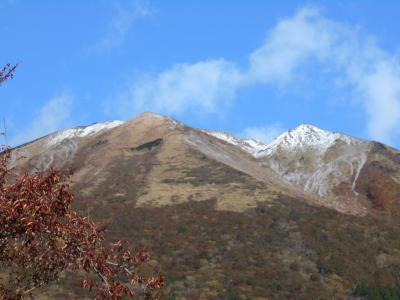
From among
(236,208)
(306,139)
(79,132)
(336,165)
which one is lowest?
(236,208)

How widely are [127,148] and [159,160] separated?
50.7ft

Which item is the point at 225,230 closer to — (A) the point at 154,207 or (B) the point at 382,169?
(A) the point at 154,207

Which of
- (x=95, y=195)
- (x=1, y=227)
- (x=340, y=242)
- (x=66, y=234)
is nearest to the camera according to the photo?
(x=1, y=227)

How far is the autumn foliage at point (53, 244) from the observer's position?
9523 millimetres

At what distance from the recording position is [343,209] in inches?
4193

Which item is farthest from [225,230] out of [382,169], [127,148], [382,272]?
[382,169]

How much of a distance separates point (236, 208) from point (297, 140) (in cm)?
8844

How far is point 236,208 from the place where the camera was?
95375 mm

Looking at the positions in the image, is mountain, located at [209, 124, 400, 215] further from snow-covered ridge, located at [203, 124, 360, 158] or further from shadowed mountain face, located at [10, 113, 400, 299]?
shadowed mountain face, located at [10, 113, 400, 299]

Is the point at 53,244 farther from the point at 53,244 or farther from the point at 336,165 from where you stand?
the point at 336,165

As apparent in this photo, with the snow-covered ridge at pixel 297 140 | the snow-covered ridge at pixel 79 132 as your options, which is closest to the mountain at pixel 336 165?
the snow-covered ridge at pixel 297 140

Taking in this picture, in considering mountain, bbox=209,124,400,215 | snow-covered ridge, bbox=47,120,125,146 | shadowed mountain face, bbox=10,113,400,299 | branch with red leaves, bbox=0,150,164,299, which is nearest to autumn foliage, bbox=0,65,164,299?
branch with red leaves, bbox=0,150,164,299

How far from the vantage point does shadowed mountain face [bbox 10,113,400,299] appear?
70250 millimetres

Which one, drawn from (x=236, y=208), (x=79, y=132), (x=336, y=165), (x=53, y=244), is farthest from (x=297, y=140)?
(x=53, y=244)
